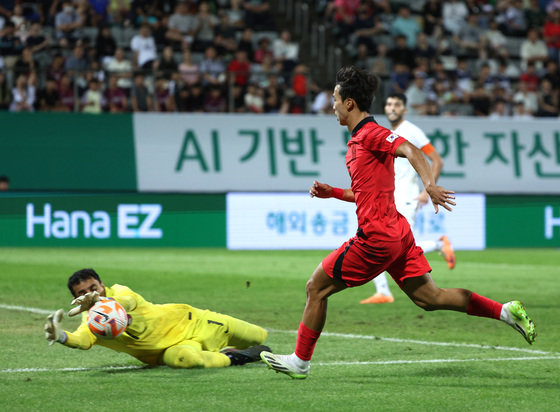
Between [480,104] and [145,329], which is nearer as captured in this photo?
[145,329]

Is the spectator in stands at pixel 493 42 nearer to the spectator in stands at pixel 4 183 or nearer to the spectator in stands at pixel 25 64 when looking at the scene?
the spectator in stands at pixel 25 64

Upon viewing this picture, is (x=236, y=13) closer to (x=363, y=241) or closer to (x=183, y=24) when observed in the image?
(x=183, y=24)

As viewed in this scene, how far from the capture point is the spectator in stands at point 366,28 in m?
23.8

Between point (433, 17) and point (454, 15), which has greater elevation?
point (454, 15)

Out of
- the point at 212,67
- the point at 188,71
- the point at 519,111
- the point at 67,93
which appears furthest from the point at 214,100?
the point at 519,111

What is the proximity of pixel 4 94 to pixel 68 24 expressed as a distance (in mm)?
2338

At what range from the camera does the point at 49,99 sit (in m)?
19.7

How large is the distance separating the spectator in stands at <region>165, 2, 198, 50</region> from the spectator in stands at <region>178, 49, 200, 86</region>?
867 millimetres

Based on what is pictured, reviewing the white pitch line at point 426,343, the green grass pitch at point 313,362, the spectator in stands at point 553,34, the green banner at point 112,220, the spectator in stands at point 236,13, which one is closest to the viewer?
the green grass pitch at point 313,362

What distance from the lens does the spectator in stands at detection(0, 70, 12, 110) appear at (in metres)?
19.2

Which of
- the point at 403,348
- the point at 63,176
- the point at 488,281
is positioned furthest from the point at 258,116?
the point at 403,348

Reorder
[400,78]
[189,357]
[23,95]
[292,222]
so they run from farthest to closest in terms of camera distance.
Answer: [400,78] < [292,222] < [23,95] < [189,357]

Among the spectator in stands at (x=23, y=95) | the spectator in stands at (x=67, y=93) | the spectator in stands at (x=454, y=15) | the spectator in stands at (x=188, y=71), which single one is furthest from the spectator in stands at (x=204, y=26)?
the spectator in stands at (x=454, y=15)

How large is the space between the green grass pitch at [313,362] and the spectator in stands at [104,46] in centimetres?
677
